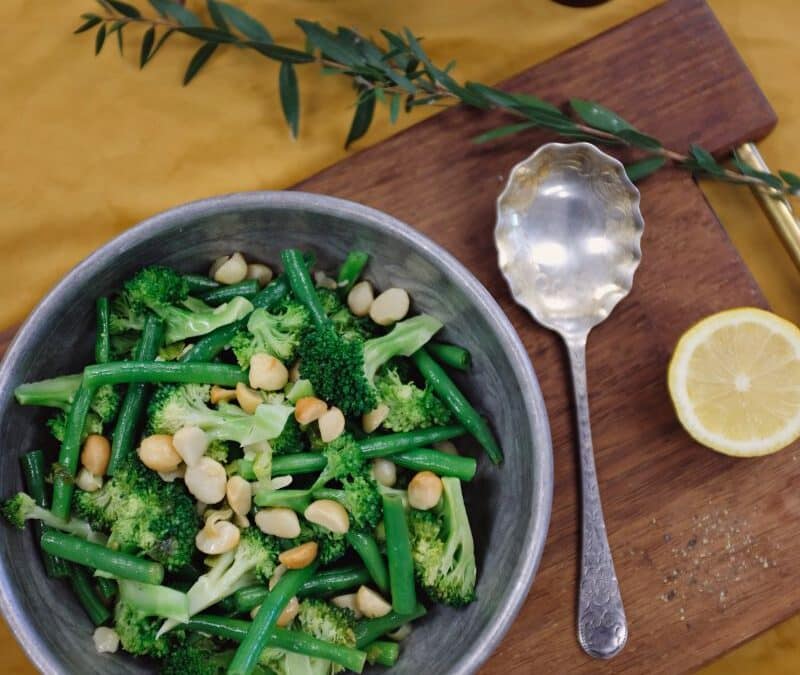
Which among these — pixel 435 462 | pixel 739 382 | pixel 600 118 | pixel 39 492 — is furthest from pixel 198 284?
pixel 739 382

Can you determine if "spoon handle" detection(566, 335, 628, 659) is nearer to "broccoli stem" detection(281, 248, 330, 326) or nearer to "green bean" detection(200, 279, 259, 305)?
"broccoli stem" detection(281, 248, 330, 326)

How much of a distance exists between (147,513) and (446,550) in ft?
1.97

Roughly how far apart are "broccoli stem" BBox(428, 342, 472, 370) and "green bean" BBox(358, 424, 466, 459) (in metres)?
0.14

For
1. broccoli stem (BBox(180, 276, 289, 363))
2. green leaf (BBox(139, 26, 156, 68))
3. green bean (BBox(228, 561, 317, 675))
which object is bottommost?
green bean (BBox(228, 561, 317, 675))

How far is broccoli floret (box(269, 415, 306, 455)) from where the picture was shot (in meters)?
1.77

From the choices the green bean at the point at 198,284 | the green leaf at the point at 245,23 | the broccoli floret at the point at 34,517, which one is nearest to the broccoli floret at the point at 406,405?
the green bean at the point at 198,284

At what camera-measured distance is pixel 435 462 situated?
182 centimetres

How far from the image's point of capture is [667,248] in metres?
2.13

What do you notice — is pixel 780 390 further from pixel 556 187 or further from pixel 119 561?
pixel 119 561

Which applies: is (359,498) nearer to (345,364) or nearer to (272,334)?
(345,364)

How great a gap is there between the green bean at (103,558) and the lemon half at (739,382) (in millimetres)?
1182

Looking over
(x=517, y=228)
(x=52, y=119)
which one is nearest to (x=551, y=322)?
(x=517, y=228)

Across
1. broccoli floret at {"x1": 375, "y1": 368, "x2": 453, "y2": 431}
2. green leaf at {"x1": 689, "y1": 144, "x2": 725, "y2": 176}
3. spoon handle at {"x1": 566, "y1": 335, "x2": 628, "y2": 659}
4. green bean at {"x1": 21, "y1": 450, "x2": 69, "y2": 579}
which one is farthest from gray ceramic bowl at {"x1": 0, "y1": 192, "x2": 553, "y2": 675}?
green leaf at {"x1": 689, "y1": 144, "x2": 725, "y2": 176}

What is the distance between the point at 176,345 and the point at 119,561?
459 mm
